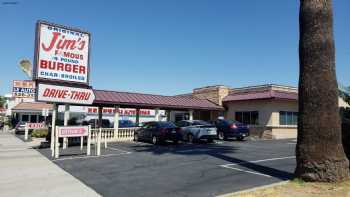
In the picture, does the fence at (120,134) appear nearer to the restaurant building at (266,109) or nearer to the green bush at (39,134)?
the green bush at (39,134)

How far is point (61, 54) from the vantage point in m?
17.4

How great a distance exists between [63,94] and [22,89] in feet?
74.5

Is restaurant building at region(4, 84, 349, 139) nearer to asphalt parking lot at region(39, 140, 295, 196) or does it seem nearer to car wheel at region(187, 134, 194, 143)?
car wheel at region(187, 134, 194, 143)

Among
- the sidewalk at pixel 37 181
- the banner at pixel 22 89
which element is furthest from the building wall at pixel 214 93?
the sidewalk at pixel 37 181

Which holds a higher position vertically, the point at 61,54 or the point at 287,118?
the point at 61,54

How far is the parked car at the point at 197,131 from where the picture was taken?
20.6 metres

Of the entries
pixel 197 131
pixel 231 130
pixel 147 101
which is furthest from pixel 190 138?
pixel 147 101

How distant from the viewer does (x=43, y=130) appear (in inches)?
1125

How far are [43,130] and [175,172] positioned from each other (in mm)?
21923

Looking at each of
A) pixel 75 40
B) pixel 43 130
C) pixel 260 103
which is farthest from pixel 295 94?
pixel 43 130

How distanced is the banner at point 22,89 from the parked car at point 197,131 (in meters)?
22.0

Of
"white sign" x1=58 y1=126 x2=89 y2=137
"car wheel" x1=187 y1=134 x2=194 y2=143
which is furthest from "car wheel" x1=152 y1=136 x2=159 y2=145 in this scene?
"white sign" x1=58 y1=126 x2=89 y2=137

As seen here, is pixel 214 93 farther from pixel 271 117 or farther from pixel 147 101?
pixel 147 101

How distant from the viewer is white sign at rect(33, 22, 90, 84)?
16.6 metres
